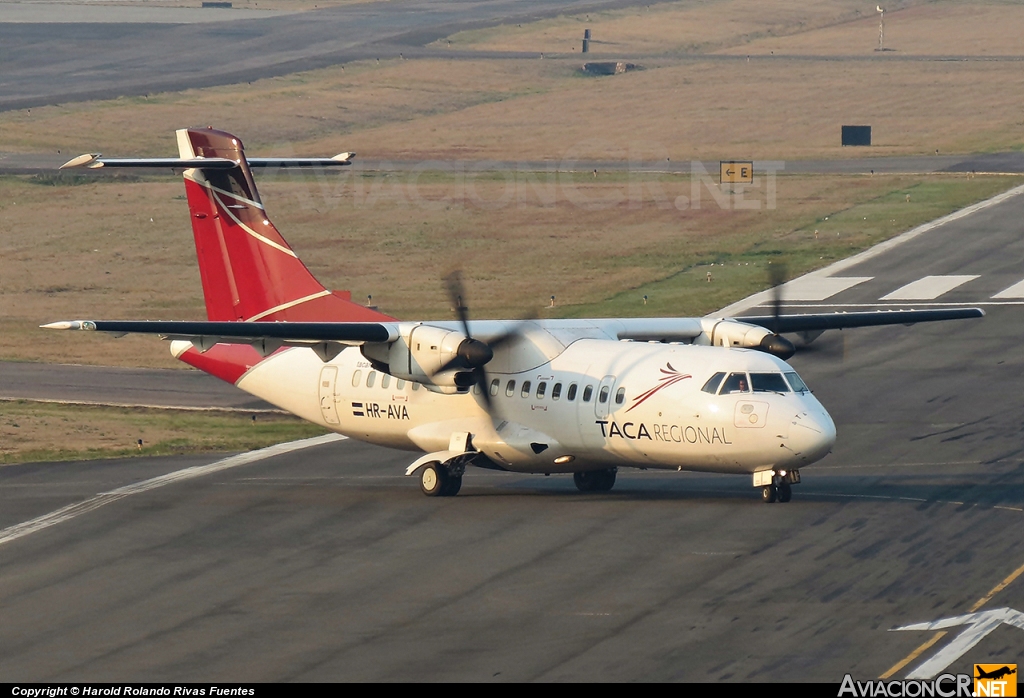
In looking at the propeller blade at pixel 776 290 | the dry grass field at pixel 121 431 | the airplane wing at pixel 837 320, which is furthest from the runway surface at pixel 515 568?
the dry grass field at pixel 121 431

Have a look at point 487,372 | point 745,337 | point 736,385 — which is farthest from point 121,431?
point 736,385

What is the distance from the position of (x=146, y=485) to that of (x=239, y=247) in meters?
6.12

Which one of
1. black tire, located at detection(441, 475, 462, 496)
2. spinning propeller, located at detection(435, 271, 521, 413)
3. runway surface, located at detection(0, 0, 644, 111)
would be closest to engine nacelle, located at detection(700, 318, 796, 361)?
spinning propeller, located at detection(435, 271, 521, 413)

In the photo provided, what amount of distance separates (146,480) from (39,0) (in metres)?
146

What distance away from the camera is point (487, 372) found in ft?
105

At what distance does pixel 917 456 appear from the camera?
3475 centimetres

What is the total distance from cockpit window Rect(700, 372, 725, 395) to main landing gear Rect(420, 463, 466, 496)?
19.0 ft

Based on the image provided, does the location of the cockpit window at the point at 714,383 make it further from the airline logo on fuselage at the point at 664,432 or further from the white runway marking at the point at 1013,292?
the white runway marking at the point at 1013,292

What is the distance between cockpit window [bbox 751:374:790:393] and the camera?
1138 inches

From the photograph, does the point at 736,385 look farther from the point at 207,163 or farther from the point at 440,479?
the point at 207,163

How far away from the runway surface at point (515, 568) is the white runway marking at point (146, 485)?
15 cm

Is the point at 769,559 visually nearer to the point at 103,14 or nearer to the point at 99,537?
the point at 99,537

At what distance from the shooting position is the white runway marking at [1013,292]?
55594 millimetres

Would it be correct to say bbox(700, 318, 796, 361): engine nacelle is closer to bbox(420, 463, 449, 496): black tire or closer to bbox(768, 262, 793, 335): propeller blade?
bbox(768, 262, 793, 335): propeller blade
